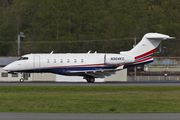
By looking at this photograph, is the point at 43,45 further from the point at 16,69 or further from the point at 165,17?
the point at 16,69

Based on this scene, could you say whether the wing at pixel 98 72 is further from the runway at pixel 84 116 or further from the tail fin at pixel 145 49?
the runway at pixel 84 116

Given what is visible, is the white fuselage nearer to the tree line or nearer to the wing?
the wing

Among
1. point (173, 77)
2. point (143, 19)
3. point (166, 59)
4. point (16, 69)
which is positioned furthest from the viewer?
point (143, 19)

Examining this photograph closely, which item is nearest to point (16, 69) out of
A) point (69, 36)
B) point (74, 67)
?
point (74, 67)

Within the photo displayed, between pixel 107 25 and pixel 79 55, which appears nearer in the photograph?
pixel 79 55

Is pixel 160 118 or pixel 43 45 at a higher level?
pixel 43 45

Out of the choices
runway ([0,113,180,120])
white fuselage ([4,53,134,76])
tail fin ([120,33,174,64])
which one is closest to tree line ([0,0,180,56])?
white fuselage ([4,53,134,76])

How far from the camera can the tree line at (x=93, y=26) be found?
84.9 m

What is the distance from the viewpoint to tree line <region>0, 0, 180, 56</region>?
8494 centimetres

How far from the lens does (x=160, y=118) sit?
15047 mm

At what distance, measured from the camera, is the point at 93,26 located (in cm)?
8919

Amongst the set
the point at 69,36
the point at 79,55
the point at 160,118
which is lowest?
the point at 160,118

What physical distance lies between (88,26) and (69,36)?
584 cm

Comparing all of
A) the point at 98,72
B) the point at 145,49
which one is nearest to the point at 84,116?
the point at 98,72
